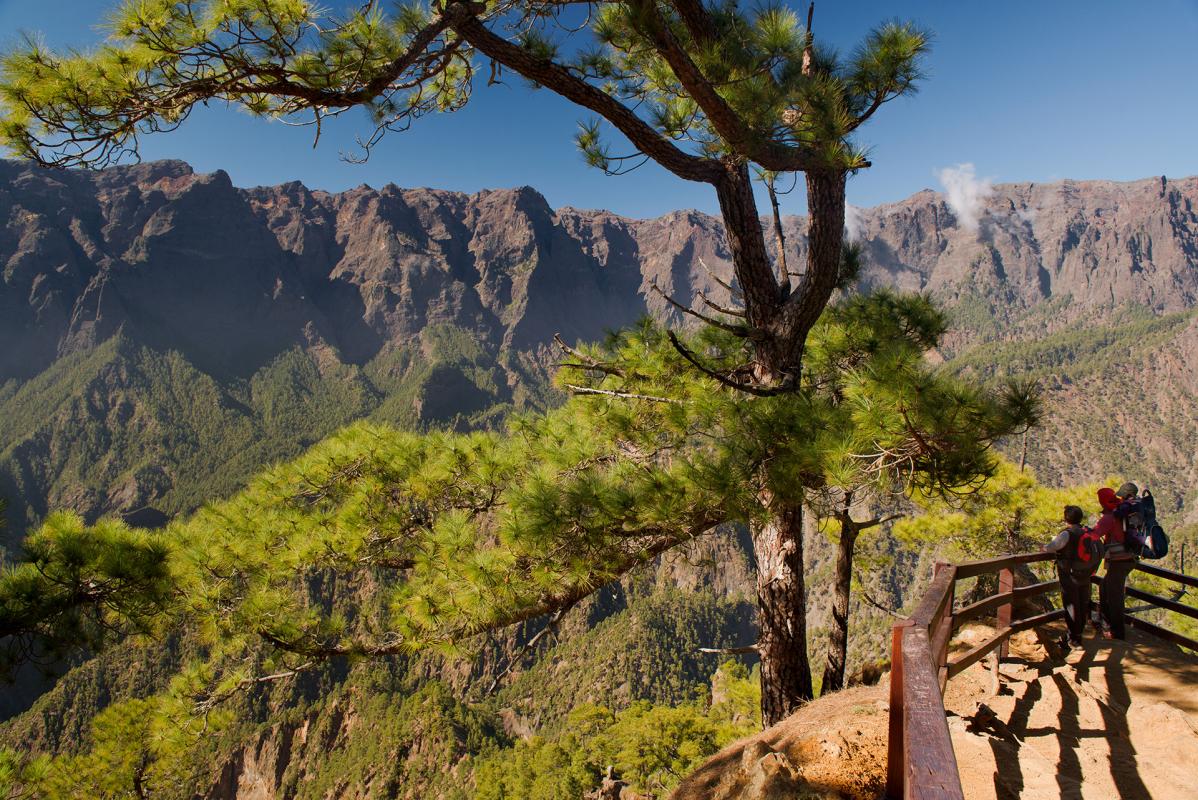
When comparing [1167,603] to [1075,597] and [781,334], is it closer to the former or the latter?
[1075,597]

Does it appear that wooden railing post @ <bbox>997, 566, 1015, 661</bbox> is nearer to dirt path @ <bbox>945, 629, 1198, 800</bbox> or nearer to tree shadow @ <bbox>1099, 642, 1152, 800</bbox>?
dirt path @ <bbox>945, 629, 1198, 800</bbox>

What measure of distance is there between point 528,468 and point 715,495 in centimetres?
166

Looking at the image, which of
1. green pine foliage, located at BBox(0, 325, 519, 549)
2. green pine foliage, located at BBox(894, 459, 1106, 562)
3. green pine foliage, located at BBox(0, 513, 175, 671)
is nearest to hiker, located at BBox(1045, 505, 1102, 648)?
green pine foliage, located at BBox(894, 459, 1106, 562)

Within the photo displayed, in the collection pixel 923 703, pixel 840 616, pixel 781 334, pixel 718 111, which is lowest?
pixel 840 616

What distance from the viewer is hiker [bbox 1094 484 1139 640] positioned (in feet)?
15.0

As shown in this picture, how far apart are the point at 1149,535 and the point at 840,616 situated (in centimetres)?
274

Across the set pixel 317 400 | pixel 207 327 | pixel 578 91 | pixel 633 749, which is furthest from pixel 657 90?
pixel 207 327

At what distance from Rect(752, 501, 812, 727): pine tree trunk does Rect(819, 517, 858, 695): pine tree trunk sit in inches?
65.6

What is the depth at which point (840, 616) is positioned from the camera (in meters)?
5.91

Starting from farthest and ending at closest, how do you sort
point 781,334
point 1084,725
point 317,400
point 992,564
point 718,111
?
point 317,400
point 781,334
point 992,564
point 1084,725
point 718,111

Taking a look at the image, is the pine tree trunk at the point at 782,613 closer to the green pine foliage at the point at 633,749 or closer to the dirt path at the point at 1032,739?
the dirt path at the point at 1032,739

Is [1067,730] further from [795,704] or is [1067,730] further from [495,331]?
[495,331]

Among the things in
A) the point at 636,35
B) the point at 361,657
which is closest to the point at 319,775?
the point at 361,657

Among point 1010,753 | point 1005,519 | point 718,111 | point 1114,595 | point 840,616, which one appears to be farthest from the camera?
point 1005,519
